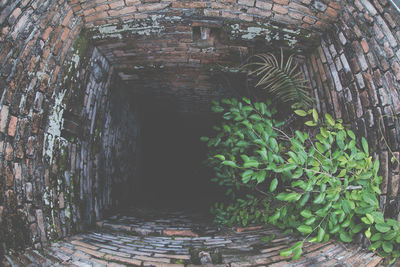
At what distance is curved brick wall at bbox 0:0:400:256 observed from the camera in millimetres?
1912

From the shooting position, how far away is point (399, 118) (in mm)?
1930

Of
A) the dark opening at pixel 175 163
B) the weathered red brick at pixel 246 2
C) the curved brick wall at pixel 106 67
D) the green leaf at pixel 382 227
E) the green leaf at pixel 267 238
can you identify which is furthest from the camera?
the dark opening at pixel 175 163

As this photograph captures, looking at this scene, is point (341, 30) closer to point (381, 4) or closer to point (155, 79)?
point (381, 4)

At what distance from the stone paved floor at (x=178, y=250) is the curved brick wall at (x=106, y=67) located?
0.68 ft

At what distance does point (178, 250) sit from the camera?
2.23 m

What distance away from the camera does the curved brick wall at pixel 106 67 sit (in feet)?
6.27

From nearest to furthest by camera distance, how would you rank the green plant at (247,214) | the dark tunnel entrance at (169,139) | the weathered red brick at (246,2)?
the weathered red brick at (246,2), the green plant at (247,214), the dark tunnel entrance at (169,139)

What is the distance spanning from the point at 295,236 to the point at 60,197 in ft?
6.89

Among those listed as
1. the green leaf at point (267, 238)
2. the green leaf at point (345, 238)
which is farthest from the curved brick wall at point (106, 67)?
the green leaf at point (267, 238)

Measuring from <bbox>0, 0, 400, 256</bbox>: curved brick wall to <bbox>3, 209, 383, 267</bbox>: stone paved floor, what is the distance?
0.68 ft

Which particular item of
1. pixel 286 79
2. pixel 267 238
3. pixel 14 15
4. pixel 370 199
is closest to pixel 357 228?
pixel 370 199

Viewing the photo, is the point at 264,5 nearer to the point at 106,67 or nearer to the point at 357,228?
the point at 106,67

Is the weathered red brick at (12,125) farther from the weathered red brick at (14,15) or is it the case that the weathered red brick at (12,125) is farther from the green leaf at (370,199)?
the green leaf at (370,199)

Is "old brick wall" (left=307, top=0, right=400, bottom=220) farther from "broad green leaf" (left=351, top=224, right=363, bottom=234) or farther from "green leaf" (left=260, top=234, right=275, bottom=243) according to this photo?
"green leaf" (left=260, top=234, right=275, bottom=243)
